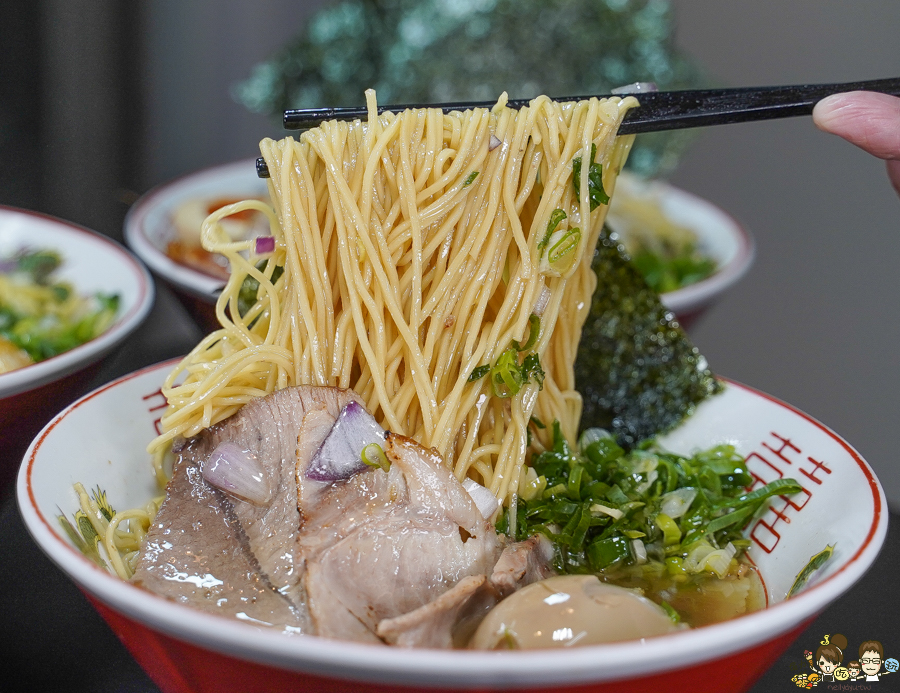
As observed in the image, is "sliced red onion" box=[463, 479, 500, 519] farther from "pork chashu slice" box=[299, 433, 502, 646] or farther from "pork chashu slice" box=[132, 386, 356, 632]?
"pork chashu slice" box=[132, 386, 356, 632]

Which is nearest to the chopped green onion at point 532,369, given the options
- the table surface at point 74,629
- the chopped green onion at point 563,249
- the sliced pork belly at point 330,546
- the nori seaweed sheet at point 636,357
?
the chopped green onion at point 563,249

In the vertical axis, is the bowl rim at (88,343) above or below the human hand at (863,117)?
below

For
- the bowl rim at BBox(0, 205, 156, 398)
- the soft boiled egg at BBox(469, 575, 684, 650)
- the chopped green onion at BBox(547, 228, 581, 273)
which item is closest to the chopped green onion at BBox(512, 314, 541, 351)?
the chopped green onion at BBox(547, 228, 581, 273)

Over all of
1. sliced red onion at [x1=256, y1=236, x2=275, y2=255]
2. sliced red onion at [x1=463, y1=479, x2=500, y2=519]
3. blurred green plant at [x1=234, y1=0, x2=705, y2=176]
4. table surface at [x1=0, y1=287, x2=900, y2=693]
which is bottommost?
table surface at [x1=0, y1=287, x2=900, y2=693]

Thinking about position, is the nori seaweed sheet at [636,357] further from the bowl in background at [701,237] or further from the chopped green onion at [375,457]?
the chopped green onion at [375,457]

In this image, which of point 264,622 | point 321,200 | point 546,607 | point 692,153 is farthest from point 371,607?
point 692,153

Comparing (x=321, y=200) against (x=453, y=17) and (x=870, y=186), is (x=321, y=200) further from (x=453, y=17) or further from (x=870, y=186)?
(x=870, y=186)
